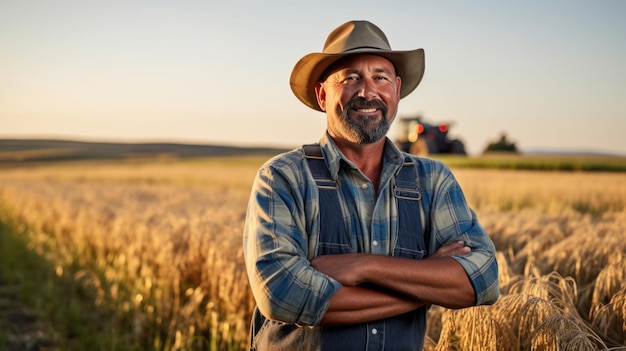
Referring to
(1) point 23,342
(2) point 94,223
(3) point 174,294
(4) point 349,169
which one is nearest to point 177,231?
(3) point 174,294

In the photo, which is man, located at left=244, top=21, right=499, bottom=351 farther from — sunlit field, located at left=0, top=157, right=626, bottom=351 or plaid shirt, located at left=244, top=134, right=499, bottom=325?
sunlit field, located at left=0, top=157, right=626, bottom=351

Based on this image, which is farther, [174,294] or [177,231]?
[177,231]

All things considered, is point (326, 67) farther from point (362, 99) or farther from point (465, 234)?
point (465, 234)

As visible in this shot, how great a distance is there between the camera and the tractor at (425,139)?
30.0m

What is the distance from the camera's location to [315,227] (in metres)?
2.71

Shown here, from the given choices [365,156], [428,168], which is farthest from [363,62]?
[428,168]

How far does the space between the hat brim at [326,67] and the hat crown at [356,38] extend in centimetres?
3

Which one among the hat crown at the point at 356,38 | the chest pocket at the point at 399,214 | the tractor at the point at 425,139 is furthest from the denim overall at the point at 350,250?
the tractor at the point at 425,139

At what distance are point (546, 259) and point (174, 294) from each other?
3294mm

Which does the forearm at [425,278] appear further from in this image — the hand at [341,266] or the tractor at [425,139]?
the tractor at [425,139]

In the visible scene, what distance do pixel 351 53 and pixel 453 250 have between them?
98 cm

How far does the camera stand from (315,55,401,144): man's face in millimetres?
2836

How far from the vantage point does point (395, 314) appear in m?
2.66

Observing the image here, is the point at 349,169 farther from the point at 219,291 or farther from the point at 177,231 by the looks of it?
the point at 177,231
